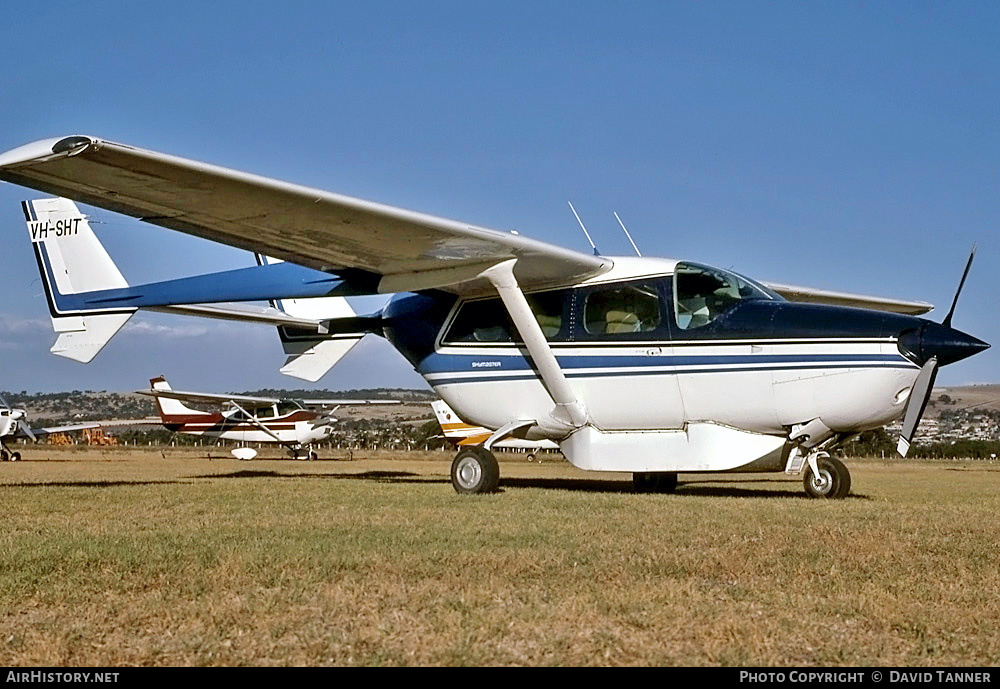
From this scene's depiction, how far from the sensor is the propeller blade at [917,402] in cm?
899

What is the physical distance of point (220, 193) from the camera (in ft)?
29.7

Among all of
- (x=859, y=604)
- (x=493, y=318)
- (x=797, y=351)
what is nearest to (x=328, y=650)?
(x=859, y=604)

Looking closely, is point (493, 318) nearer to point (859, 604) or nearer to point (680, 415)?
point (680, 415)

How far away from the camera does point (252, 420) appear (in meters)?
45.5

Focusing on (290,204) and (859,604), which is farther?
(290,204)

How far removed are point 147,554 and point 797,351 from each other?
6500 mm

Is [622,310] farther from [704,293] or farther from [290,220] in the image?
[290,220]

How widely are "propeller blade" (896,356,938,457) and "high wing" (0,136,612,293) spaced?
136 inches

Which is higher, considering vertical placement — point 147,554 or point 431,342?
point 431,342

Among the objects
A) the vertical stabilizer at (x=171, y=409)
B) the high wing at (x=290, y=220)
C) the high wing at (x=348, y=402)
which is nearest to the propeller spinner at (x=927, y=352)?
the high wing at (x=290, y=220)

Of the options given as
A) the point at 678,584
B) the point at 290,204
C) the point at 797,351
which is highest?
the point at 290,204

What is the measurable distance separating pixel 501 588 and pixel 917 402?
608cm

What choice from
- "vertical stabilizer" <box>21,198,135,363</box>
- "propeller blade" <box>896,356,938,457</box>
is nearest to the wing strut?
"propeller blade" <box>896,356,938,457</box>
